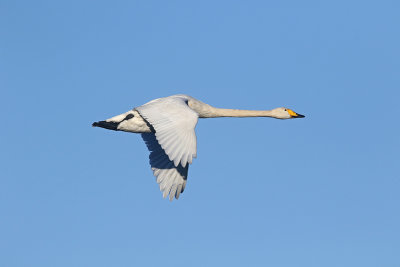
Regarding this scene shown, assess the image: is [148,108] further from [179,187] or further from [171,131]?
[179,187]

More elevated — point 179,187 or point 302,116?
point 302,116

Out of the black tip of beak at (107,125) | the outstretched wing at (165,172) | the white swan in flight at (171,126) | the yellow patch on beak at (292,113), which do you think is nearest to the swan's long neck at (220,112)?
the white swan in flight at (171,126)

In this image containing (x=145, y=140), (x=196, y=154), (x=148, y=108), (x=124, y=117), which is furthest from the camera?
(x=145, y=140)

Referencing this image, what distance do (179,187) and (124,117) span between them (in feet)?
9.54

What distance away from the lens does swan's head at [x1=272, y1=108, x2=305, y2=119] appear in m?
27.4

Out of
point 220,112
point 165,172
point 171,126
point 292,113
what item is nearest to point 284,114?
point 292,113

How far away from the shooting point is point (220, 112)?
2569 centimetres

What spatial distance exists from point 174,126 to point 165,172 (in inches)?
193

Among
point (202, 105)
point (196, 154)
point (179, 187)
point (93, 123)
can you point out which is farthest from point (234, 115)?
point (196, 154)

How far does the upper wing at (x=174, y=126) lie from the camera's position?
19.9 meters

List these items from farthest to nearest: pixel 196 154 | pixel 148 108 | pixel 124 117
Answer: pixel 124 117, pixel 148 108, pixel 196 154

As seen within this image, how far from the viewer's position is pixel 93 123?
24172 mm

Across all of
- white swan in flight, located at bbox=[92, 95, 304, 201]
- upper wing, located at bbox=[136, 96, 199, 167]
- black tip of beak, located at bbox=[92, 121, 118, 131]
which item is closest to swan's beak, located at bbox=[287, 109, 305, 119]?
white swan in flight, located at bbox=[92, 95, 304, 201]

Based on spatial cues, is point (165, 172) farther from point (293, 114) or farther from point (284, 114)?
point (293, 114)
